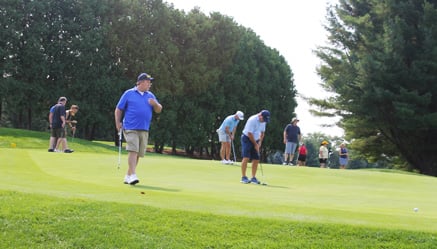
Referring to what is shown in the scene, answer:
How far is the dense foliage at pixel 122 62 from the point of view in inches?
1646

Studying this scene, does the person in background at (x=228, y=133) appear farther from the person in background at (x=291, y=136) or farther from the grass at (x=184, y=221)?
the grass at (x=184, y=221)

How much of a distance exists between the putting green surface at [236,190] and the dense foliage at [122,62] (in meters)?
27.8

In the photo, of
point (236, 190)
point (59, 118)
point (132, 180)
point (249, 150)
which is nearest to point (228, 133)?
point (249, 150)

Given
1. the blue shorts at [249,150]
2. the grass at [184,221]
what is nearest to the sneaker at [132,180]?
the grass at [184,221]

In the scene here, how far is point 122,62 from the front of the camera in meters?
46.6

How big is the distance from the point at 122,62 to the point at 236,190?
37490mm

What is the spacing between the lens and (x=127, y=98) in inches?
408

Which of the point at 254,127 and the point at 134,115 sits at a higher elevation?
the point at 254,127

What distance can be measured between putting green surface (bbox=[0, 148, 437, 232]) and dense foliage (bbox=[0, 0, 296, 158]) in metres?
27.8

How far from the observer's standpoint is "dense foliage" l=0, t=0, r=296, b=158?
41.8 meters

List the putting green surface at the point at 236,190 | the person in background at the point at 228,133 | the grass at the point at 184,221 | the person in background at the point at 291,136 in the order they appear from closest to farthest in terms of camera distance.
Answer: the grass at the point at 184,221, the putting green surface at the point at 236,190, the person in background at the point at 228,133, the person in background at the point at 291,136

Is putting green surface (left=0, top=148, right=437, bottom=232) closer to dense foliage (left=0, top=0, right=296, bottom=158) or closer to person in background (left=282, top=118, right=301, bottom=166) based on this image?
person in background (left=282, top=118, right=301, bottom=166)

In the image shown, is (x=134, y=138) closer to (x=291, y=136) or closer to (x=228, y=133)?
(x=228, y=133)

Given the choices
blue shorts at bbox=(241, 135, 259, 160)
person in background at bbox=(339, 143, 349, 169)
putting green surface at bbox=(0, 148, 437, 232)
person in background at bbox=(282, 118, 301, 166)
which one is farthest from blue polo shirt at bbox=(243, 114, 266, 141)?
person in background at bbox=(339, 143, 349, 169)
